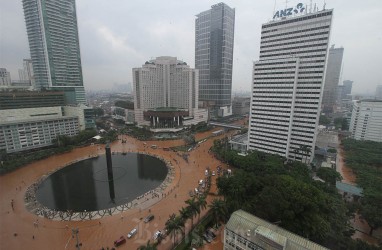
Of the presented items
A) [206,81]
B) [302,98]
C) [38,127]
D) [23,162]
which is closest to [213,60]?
[206,81]

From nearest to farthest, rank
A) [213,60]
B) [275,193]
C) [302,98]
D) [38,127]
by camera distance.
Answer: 1. [275,193]
2. [302,98]
3. [38,127]
4. [213,60]

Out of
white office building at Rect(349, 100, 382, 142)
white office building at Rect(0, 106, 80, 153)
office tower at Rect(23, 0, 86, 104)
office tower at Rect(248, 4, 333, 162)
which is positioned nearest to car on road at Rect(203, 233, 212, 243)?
office tower at Rect(248, 4, 333, 162)

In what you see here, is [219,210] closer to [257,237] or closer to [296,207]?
[257,237]

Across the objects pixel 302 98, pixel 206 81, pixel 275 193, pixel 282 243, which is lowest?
pixel 282 243

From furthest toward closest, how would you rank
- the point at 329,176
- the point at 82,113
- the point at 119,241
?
the point at 82,113, the point at 329,176, the point at 119,241

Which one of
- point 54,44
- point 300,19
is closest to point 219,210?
point 300,19

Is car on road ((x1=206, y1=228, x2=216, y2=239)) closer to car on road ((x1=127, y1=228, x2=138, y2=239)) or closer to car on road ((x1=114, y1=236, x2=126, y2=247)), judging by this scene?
car on road ((x1=127, y1=228, x2=138, y2=239))

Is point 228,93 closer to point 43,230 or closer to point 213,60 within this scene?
point 213,60
